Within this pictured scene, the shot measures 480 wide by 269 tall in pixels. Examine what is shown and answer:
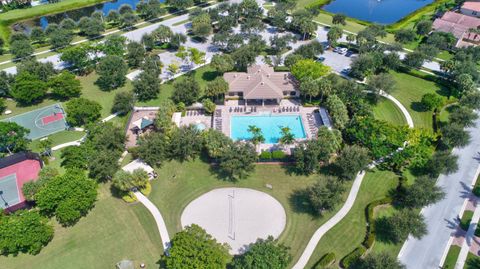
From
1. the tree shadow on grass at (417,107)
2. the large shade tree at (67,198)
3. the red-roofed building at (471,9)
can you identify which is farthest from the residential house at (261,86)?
the red-roofed building at (471,9)

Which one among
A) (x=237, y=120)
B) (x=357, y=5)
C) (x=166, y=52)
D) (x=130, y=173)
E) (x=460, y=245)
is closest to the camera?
(x=460, y=245)

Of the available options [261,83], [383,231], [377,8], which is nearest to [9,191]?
[261,83]

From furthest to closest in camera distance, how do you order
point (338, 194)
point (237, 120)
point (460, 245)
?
point (237, 120)
point (338, 194)
point (460, 245)

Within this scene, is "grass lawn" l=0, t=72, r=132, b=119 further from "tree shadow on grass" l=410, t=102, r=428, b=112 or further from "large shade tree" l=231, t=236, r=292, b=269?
"tree shadow on grass" l=410, t=102, r=428, b=112

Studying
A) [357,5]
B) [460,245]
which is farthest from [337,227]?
[357,5]

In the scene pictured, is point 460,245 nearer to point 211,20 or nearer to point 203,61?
point 203,61

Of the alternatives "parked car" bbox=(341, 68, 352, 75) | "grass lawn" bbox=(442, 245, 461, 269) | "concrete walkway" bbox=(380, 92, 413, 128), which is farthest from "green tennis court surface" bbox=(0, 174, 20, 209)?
"parked car" bbox=(341, 68, 352, 75)
